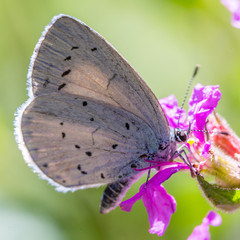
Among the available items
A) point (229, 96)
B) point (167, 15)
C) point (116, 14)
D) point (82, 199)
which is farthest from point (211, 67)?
point (82, 199)

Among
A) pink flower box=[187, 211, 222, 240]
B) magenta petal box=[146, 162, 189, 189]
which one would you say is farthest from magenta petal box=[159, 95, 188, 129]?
pink flower box=[187, 211, 222, 240]

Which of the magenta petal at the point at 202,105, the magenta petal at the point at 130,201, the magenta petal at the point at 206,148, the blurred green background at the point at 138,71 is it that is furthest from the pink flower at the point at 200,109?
the blurred green background at the point at 138,71

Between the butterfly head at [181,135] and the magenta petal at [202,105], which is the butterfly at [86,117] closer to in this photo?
the butterfly head at [181,135]

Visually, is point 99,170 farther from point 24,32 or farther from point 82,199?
point 24,32

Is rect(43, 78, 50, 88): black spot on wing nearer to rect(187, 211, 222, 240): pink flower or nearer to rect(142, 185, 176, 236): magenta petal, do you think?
rect(142, 185, 176, 236): magenta petal

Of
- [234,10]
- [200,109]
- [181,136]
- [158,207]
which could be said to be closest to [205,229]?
[158,207]

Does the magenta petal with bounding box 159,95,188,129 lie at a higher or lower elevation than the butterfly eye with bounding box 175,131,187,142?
higher

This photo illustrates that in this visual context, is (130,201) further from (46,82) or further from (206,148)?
(46,82)
